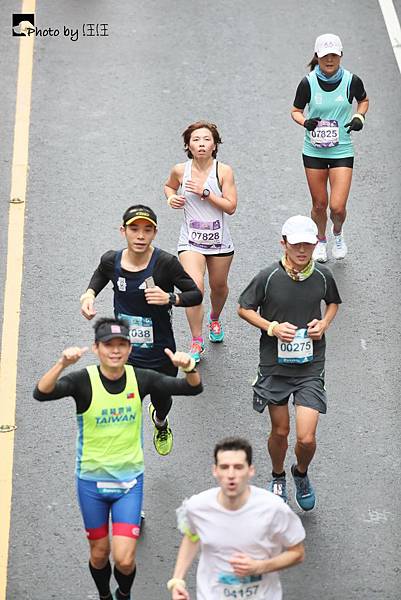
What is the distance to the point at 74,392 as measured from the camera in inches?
357

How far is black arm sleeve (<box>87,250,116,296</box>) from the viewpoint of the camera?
34.5ft

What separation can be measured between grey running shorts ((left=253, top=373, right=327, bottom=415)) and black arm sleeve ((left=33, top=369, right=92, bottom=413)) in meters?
1.74

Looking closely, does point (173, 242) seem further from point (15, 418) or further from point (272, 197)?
point (15, 418)

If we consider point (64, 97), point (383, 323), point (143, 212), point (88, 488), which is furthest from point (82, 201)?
point (88, 488)

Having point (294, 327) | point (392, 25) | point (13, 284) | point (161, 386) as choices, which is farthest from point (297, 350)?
point (392, 25)

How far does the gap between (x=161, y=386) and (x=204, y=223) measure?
325 centimetres

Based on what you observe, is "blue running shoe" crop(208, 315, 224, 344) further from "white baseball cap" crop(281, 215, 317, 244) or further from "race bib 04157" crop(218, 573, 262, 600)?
"race bib 04157" crop(218, 573, 262, 600)

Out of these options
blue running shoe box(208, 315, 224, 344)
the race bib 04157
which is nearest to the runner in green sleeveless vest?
the race bib 04157

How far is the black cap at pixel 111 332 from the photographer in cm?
902

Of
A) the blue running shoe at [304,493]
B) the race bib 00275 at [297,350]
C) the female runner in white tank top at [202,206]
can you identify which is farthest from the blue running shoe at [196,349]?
the race bib 00275 at [297,350]

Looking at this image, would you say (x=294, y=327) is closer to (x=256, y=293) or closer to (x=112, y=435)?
(x=256, y=293)

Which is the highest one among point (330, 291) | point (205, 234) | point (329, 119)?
point (329, 119)

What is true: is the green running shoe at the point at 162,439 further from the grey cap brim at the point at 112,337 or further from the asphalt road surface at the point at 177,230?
the grey cap brim at the point at 112,337

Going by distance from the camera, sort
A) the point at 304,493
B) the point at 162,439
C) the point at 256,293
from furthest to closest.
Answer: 1. the point at 162,439
2. the point at 304,493
3. the point at 256,293
